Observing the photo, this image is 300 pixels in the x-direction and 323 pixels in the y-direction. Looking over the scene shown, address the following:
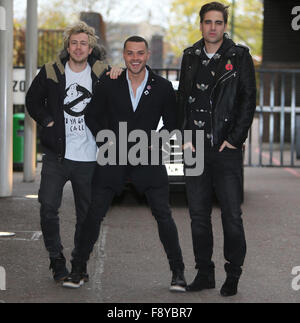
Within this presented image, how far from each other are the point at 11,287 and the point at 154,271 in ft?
3.86

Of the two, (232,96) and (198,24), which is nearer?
(232,96)

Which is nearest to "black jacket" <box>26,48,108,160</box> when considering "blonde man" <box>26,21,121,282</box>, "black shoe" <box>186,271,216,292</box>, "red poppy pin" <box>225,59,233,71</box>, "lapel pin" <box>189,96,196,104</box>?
"blonde man" <box>26,21,121,282</box>

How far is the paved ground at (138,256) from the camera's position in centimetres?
540

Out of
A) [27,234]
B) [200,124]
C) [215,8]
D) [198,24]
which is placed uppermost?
[198,24]

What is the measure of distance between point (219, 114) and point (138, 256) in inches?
75.6

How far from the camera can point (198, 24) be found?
56.4 metres

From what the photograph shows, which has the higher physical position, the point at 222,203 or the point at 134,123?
the point at 134,123

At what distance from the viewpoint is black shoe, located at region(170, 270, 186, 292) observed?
215 inches

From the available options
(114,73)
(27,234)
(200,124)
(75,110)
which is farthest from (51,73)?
(27,234)

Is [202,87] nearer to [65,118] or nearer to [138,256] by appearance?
[65,118]

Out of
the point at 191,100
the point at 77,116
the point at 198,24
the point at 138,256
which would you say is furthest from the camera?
the point at 198,24

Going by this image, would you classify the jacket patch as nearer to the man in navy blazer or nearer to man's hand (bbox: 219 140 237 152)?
the man in navy blazer

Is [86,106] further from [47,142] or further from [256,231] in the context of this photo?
[256,231]

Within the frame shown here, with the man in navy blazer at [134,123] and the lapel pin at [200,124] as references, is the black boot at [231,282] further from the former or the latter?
the lapel pin at [200,124]
